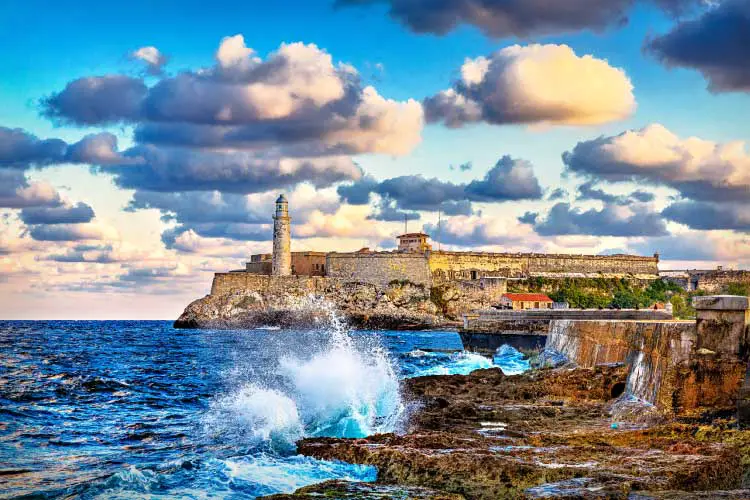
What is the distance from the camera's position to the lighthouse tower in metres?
81.1

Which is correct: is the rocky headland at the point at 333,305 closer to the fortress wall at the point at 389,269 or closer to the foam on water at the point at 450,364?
the fortress wall at the point at 389,269

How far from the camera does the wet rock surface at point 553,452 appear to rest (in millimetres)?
7762

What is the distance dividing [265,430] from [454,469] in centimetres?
570

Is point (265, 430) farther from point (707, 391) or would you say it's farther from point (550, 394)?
point (707, 391)

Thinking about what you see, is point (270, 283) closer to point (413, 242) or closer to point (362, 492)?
point (413, 242)

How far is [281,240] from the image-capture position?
82625 mm

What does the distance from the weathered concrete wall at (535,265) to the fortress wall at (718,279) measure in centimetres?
909

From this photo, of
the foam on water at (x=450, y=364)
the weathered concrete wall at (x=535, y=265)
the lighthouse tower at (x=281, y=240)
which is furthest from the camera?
the weathered concrete wall at (x=535, y=265)

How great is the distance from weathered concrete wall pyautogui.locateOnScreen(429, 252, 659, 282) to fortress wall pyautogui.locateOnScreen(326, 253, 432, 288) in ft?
4.35

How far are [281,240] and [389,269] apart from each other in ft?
37.1

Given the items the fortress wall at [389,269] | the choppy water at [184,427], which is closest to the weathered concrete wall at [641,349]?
the choppy water at [184,427]


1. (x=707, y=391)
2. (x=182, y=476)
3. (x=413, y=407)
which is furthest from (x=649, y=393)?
(x=182, y=476)

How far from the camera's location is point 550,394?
15594 mm

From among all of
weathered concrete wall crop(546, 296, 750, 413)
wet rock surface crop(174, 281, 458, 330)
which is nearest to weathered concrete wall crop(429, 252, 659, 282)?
wet rock surface crop(174, 281, 458, 330)
